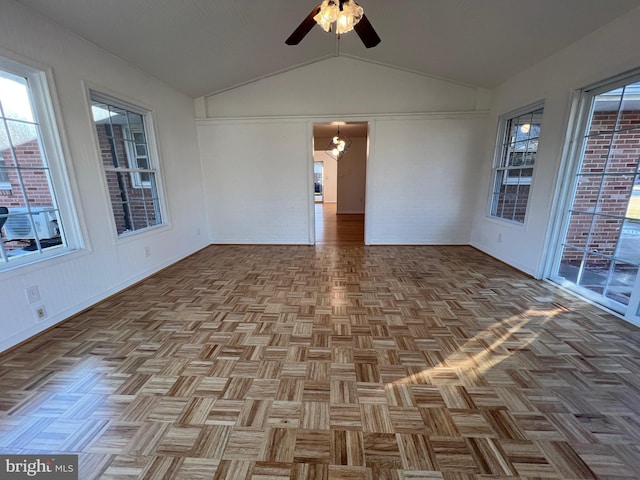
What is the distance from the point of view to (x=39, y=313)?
212 cm

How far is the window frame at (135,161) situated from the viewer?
106 inches

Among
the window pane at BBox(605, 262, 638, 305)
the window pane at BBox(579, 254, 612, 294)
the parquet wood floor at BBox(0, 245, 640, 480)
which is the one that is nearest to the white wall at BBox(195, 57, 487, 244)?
the window pane at BBox(579, 254, 612, 294)

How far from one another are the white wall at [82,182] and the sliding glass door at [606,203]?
4929 mm

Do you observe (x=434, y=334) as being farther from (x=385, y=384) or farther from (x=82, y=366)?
(x=82, y=366)

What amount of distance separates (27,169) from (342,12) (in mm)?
2680

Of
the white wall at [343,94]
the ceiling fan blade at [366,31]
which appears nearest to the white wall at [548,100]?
the white wall at [343,94]

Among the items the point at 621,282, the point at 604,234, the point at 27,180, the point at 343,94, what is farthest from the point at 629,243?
the point at 27,180

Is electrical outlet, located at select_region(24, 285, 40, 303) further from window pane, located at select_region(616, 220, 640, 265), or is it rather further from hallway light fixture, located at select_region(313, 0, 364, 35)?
window pane, located at select_region(616, 220, 640, 265)

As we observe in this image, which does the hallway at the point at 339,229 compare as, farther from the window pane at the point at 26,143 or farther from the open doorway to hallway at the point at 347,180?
the window pane at the point at 26,143

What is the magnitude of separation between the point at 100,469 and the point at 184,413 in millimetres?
361

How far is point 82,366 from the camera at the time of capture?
178cm

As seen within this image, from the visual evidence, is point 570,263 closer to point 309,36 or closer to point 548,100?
point 548,100

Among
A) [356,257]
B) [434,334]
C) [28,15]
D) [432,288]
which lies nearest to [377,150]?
[356,257]

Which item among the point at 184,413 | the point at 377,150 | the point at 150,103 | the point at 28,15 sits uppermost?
the point at 28,15
